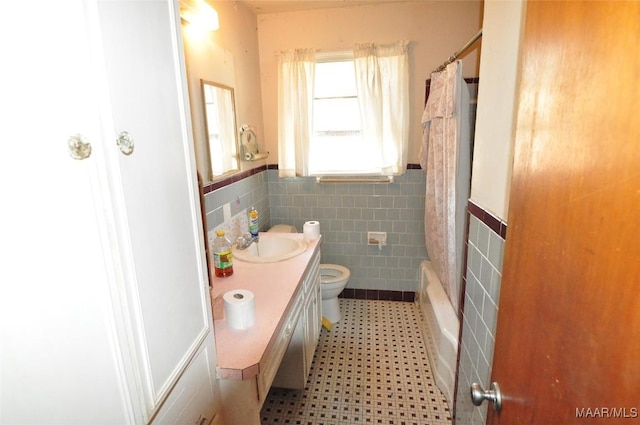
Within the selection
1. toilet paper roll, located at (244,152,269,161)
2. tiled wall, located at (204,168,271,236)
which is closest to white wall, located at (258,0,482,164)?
toilet paper roll, located at (244,152,269,161)

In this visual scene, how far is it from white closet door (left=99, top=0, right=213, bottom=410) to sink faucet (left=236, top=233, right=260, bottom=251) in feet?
4.15

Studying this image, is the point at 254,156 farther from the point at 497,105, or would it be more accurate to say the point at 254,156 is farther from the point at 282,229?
the point at 497,105

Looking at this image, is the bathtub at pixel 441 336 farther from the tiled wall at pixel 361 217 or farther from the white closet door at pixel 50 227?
the white closet door at pixel 50 227

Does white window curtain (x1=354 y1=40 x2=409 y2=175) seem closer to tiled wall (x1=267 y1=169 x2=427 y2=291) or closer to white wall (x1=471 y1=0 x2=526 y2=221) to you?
tiled wall (x1=267 y1=169 x2=427 y2=291)

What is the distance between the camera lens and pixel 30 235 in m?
0.47

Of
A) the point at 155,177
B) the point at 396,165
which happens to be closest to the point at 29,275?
the point at 155,177

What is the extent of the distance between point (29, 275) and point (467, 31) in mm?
2948

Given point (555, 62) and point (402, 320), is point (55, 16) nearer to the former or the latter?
point (555, 62)

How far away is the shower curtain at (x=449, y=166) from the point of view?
1884 millimetres

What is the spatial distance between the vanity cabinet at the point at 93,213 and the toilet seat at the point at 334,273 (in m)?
1.92

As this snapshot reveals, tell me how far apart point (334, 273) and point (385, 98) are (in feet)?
4.97

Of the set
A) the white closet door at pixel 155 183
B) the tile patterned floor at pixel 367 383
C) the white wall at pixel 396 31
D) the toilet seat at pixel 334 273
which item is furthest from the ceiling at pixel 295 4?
the tile patterned floor at pixel 367 383

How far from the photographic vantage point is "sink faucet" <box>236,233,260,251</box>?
2.15m

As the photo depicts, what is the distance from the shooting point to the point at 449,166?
1948 millimetres
